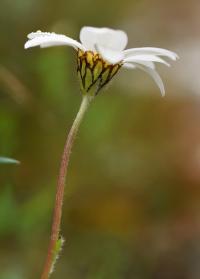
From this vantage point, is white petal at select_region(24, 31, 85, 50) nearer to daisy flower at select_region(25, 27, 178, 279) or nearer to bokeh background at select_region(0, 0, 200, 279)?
daisy flower at select_region(25, 27, 178, 279)

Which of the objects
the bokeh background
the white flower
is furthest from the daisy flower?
the bokeh background

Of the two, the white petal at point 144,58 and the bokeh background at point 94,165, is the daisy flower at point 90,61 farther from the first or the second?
the bokeh background at point 94,165

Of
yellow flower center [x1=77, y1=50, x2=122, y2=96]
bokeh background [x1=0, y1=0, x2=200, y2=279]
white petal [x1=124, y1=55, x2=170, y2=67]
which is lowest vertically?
bokeh background [x1=0, y1=0, x2=200, y2=279]

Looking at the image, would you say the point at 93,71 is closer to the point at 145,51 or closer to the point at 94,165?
the point at 145,51

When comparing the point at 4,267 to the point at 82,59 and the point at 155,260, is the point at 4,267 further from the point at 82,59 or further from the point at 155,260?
the point at 82,59

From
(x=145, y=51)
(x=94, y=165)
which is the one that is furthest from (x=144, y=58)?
(x=94, y=165)

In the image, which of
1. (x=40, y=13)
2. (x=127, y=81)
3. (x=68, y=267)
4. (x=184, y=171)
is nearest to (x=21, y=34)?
(x=40, y=13)

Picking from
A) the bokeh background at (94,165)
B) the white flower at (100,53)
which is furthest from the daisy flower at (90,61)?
the bokeh background at (94,165)

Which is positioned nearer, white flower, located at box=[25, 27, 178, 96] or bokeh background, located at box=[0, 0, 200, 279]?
white flower, located at box=[25, 27, 178, 96]
